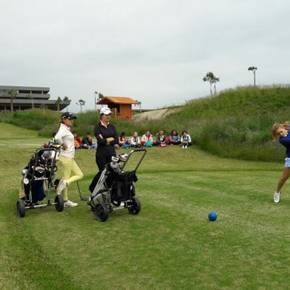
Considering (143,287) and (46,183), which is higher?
(46,183)

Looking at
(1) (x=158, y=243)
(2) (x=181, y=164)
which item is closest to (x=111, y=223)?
(1) (x=158, y=243)

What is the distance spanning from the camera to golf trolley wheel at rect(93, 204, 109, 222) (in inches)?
315

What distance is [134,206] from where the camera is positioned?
8.44 m

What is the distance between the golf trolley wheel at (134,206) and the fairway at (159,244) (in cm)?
14

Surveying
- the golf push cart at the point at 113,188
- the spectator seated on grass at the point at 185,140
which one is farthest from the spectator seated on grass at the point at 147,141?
the golf push cart at the point at 113,188

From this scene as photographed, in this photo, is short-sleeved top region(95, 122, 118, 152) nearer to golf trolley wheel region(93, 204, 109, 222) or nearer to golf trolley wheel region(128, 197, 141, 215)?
golf trolley wheel region(128, 197, 141, 215)

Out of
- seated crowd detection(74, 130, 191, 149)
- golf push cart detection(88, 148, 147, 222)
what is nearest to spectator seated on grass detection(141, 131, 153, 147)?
seated crowd detection(74, 130, 191, 149)

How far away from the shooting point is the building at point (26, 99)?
10006 centimetres

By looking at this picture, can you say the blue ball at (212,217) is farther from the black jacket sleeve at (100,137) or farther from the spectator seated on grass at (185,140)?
the spectator seated on grass at (185,140)

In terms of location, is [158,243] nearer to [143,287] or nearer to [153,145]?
[143,287]

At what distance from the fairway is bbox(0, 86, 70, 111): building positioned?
91.3 m

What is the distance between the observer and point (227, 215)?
8.12 m

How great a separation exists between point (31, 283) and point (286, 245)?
10.5 feet

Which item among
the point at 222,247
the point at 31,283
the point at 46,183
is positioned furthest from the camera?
the point at 46,183
